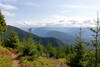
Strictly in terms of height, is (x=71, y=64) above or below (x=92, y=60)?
below

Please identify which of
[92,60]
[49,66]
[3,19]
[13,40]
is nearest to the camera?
[92,60]

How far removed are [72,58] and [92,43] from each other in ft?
12.9

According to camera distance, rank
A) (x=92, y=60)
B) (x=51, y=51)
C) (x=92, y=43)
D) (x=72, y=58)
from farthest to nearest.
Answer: (x=51, y=51) → (x=72, y=58) → (x=92, y=60) → (x=92, y=43)

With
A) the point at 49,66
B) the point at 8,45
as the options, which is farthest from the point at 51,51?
the point at 49,66

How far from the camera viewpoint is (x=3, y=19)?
26.1 metres


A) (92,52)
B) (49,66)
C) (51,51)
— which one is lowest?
(51,51)

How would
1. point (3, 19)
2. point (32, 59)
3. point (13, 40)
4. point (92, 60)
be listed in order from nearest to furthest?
point (92, 60), point (32, 59), point (3, 19), point (13, 40)

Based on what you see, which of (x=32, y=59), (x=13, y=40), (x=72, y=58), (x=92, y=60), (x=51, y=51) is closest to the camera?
(x=92, y=60)

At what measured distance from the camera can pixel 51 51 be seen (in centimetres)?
5388

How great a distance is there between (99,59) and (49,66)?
839cm

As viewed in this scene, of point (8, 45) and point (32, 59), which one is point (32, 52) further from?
point (8, 45)

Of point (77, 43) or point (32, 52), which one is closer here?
point (77, 43)

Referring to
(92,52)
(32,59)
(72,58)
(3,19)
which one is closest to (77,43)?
(72,58)

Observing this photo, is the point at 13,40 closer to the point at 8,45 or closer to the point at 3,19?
the point at 8,45
